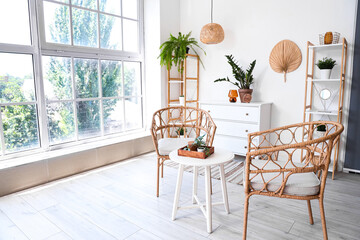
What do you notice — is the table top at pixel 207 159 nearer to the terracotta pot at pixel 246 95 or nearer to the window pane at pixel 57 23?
the terracotta pot at pixel 246 95

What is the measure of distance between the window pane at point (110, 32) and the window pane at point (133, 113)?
2.71ft

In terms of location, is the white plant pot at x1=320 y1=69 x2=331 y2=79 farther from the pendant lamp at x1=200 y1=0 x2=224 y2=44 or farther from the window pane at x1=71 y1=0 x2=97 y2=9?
the window pane at x1=71 y1=0 x2=97 y2=9

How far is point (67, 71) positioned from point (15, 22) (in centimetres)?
71

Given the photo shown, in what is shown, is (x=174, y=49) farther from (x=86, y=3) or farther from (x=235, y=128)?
(x=235, y=128)

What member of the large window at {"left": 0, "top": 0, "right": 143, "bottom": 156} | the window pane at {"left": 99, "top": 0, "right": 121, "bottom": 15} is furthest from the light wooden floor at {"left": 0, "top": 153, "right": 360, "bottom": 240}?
the window pane at {"left": 99, "top": 0, "right": 121, "bottom": 15}

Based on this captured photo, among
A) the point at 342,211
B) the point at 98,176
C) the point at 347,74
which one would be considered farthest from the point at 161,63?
the point at 342,211

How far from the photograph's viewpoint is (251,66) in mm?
3336

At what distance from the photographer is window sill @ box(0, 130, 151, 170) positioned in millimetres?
2500

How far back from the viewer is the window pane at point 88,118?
3215mm

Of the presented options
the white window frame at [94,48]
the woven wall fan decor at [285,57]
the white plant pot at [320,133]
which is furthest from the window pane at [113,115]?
the white plant pot at [320,133]

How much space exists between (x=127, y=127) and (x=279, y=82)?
2280 millimetres

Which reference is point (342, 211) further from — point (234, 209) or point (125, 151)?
point (125, 151)

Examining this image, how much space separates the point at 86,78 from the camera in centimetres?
323

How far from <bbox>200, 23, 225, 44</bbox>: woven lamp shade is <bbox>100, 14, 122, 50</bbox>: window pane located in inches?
47.9
